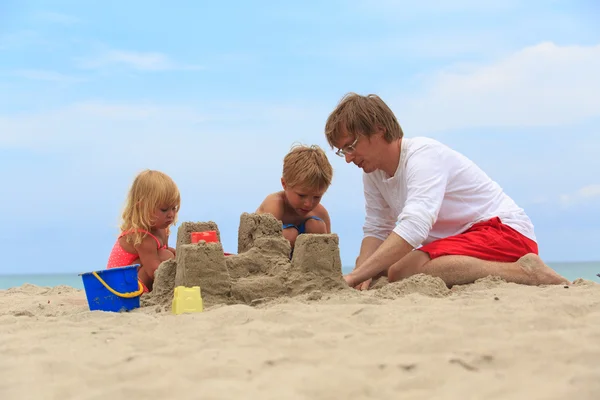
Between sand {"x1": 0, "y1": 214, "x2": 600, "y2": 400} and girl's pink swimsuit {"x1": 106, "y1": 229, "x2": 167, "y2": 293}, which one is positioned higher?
girl's pink swimsuit {"x1": 106, "y1": 229, "x2": 167, "y2": 293}

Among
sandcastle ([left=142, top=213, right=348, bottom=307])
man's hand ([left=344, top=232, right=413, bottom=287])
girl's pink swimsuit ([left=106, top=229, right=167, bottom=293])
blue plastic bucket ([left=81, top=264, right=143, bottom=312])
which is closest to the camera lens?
sandcastle ([left=142, top=213, right=348, bottom=307])

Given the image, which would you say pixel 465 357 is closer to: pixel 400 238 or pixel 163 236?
pixel 400 238

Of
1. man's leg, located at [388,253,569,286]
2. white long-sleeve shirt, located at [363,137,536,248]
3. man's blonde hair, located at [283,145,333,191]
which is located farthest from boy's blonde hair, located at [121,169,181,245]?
man's leg, located at [388,253,569,286]

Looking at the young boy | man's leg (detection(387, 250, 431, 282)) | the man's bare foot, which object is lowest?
the man's bare foot

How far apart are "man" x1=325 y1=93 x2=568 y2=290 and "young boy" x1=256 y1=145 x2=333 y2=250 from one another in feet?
1.36

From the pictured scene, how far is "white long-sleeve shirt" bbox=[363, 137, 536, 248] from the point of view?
4.44m

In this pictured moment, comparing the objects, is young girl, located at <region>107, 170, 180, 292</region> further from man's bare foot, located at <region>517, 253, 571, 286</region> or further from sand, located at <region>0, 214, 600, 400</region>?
man's bare foot, located at <region>517, 253, 571, 286</region>

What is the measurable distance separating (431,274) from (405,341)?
6.73 feet

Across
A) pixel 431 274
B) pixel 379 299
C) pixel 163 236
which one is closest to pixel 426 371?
pixel 379 299

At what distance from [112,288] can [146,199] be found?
1.08 m

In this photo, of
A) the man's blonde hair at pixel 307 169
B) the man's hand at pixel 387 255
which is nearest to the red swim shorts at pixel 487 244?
the man's hand at pixel 387 255

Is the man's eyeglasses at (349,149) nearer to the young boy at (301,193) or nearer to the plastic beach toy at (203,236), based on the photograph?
the young boy at (301,193)

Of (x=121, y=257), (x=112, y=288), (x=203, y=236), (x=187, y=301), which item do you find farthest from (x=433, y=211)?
(x=121, y=257)

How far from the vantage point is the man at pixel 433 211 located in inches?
176
